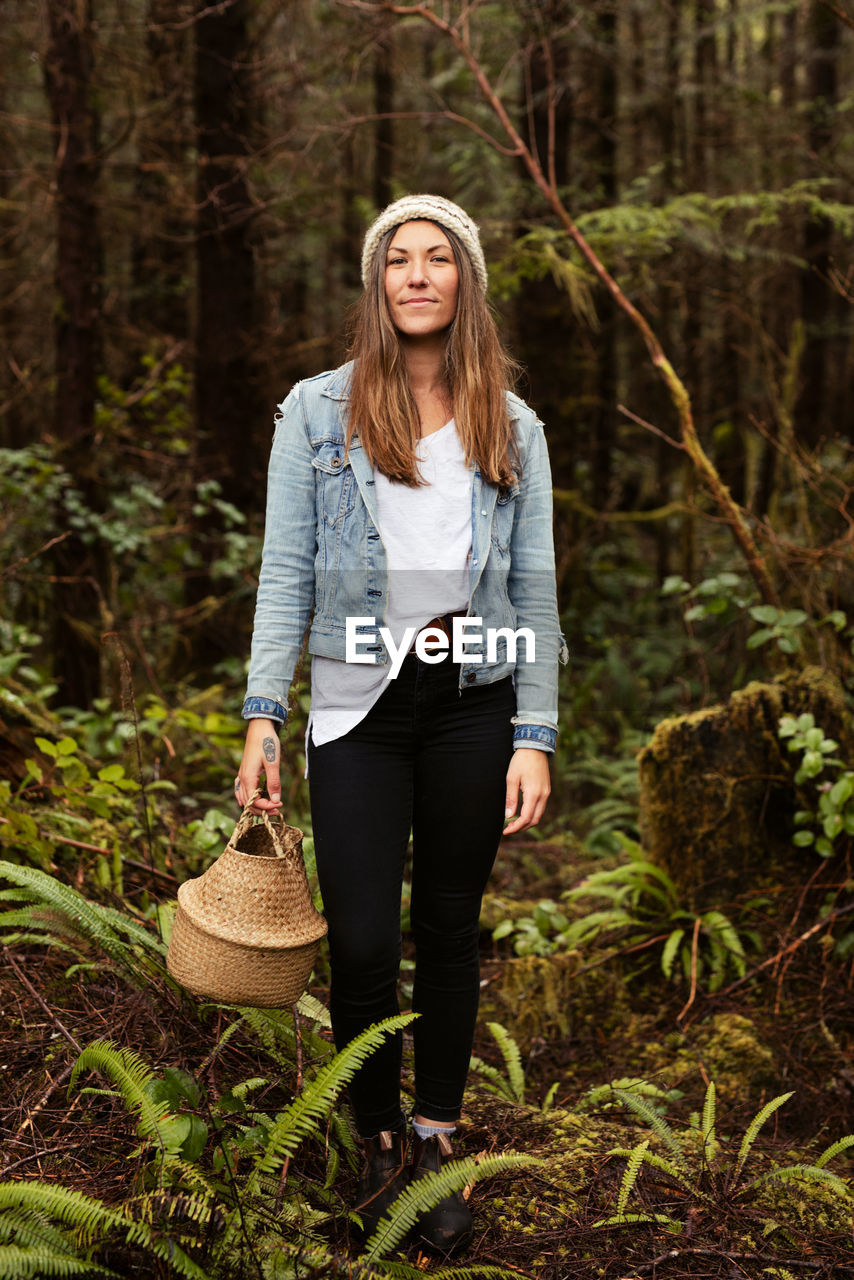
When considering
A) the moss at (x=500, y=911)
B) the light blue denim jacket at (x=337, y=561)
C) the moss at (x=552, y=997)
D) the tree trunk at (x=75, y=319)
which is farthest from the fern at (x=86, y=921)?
the tree trunk at (x=75, y=319)

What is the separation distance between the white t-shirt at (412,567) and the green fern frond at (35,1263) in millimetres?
1162

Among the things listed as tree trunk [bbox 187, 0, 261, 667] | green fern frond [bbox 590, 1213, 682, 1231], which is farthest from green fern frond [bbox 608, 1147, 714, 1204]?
tree trunk [bbox 187, 0, 261, 667]

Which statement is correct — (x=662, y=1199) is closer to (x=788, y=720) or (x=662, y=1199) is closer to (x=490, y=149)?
(x=788, y=720)

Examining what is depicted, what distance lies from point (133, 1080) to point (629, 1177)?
1.30 m

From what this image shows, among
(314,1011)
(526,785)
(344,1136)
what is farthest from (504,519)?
(344,1136)

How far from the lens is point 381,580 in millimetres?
2510

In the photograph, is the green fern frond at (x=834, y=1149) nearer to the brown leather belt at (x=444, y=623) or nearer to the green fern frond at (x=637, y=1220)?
the green fern frond at (x=637, y=1220)

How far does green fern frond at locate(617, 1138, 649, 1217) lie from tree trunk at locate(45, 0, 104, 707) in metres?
5.10

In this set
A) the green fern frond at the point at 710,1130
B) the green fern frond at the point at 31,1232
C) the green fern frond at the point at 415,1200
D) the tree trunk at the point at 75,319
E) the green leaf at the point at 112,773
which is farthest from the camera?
the tree trunk at the point at 75,319

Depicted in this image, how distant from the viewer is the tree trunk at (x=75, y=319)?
22.8 ft

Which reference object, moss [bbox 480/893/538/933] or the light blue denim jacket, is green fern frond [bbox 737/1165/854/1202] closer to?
the light blue denim jacket

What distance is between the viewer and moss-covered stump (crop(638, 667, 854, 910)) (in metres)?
4.43

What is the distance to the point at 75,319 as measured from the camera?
23.5 ft

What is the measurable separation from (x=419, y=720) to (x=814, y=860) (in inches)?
104
